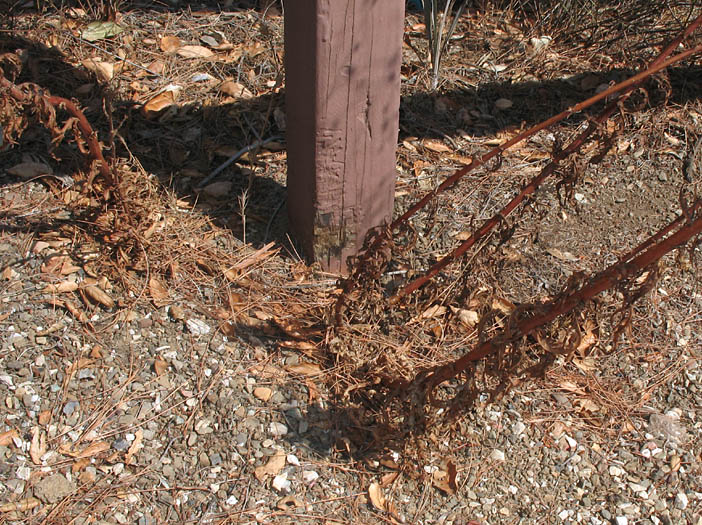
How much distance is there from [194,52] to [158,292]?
5.37 feet

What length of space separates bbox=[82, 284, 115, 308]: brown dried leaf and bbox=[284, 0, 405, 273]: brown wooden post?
2.44 ft

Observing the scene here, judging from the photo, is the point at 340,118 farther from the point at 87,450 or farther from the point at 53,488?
the point at 53,488

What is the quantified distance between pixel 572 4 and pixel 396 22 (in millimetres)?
2263

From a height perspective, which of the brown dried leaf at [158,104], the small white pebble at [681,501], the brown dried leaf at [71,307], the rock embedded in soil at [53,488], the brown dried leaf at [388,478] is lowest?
the small white pebble at [681,501]

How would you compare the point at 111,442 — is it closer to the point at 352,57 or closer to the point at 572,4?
the point at 352,57

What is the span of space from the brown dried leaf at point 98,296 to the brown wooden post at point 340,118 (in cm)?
74

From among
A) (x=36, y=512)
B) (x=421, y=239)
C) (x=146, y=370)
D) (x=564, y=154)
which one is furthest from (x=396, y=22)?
(x=36, y=512)

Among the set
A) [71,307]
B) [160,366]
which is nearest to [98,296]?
[71,307]

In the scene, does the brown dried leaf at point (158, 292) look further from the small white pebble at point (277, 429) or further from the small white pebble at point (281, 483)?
the small white pebble at point (281, 483)

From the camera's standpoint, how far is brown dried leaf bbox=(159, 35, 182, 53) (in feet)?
12.6

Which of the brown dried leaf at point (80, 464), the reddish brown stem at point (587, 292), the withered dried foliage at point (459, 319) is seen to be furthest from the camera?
the brown dried leaf at point (80, 464)

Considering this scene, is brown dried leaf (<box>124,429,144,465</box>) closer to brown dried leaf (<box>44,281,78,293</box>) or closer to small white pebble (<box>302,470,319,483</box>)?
small white pebble (<box>302,470,319,483</box>)

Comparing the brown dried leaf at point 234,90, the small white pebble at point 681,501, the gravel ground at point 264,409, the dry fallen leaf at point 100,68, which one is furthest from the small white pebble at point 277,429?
the dry fallen leaf at point 100,68

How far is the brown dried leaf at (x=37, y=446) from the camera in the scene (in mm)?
2229
